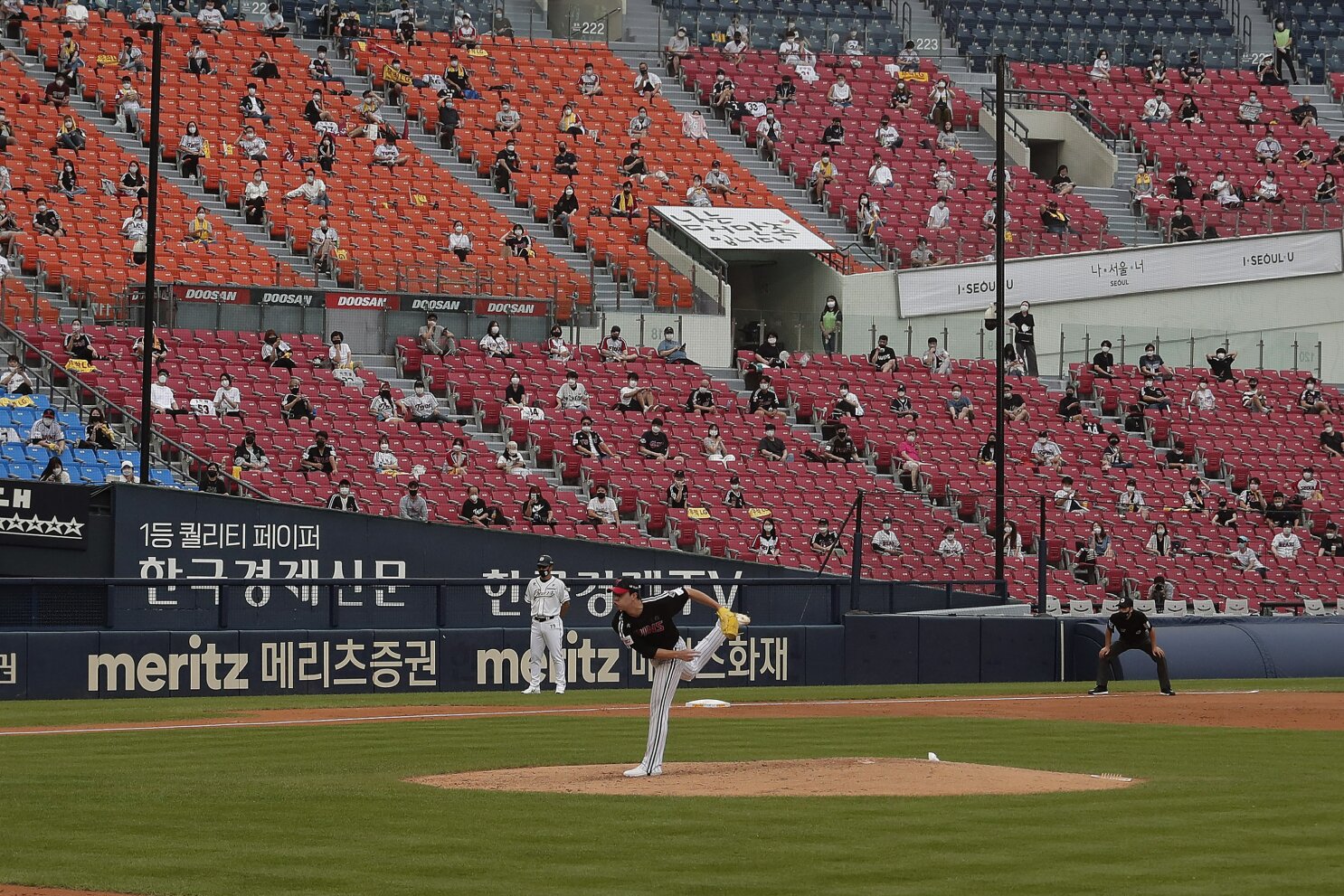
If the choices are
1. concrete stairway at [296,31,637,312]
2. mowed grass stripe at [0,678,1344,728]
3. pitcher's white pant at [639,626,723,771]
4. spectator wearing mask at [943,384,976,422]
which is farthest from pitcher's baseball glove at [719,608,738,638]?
concrete stairway at [296,31,637,312]

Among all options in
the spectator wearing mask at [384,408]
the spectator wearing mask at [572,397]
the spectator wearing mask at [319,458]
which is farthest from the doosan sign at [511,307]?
the spectator wearing mask at [319,458]

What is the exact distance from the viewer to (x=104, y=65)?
39938 mm

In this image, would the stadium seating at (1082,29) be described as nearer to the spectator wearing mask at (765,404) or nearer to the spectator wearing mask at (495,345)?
the spectator wearing mask at (765,404)

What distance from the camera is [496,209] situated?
41.0m

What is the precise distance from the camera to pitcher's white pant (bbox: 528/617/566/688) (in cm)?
2555

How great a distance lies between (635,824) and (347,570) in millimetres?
16697

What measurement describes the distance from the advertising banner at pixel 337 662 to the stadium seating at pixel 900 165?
16.5m

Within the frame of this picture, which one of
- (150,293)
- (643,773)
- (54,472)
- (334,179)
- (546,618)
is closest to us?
(643,773)

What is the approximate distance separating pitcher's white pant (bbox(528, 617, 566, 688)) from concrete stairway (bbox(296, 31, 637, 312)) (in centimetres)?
1379

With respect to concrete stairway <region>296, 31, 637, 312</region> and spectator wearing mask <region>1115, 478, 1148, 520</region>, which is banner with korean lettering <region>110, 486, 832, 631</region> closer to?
spectator wearing mask <region>1115, 478, 1148, 520</region>

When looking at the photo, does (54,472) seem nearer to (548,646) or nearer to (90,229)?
(548,646)

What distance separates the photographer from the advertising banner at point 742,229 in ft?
134

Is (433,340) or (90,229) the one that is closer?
(90,229)

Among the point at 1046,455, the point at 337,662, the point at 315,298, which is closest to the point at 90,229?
the point at 315,298
